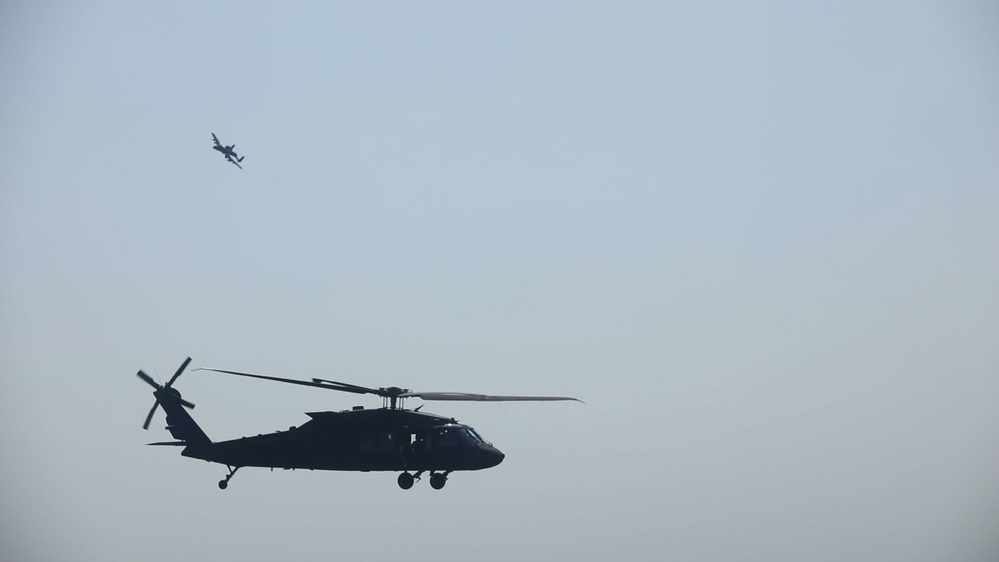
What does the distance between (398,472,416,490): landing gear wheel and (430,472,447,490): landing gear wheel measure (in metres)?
1.27

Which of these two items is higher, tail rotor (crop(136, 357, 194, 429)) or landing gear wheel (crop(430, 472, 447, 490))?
tail rotor (crop(136, 357, 194, 429))

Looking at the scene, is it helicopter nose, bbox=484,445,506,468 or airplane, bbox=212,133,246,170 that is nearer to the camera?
helicopter nose, bbox=484,445,506,468

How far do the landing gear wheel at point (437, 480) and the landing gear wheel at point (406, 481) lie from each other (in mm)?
1272

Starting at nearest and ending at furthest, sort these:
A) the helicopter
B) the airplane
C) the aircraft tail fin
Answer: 1. the helicopter
2. the aircraft tail fin
3. the airplane

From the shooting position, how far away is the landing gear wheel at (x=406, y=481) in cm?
7756

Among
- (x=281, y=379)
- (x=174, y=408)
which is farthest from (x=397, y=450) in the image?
(x=174, y=408)

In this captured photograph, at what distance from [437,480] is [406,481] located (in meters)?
1.95

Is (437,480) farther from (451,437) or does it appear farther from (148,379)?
(148,379)

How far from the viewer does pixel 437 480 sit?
7812 cm

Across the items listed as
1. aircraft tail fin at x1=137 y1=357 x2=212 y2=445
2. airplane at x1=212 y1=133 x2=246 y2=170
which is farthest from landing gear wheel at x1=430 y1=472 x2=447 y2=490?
airplane at x1=212 y1=133 x2=246 y2=170

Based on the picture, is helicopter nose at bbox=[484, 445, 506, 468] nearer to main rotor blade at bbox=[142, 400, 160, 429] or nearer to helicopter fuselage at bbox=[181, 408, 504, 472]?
helicopter fuselage at bbox=[181, 408, 504, 472]

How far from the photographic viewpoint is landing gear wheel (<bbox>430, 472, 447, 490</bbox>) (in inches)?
3076

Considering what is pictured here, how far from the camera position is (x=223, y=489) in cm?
8075

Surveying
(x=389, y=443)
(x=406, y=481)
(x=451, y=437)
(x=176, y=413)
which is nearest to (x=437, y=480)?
(x=406, y=481)
